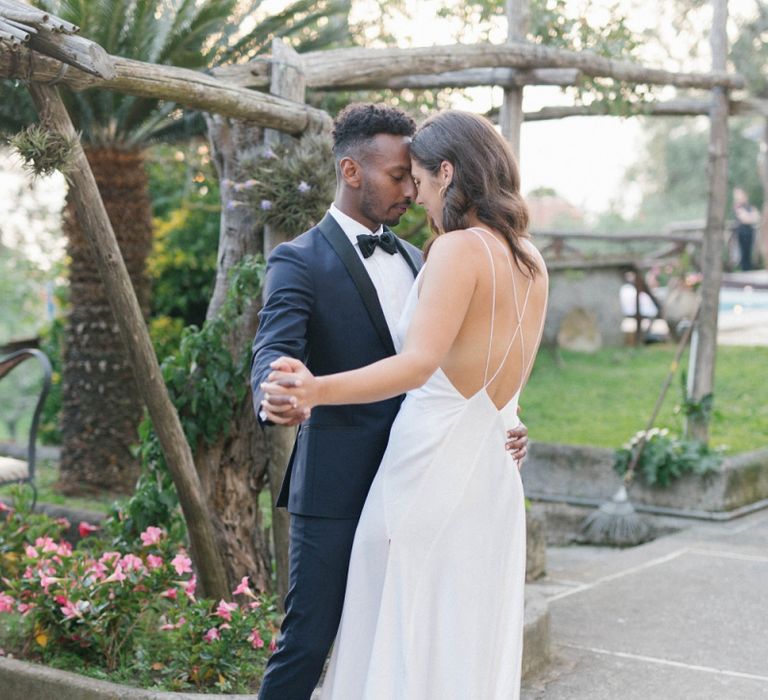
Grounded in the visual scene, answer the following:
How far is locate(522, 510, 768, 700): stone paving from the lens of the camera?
4148mm

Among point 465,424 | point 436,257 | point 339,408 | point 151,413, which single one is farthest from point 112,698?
point 436,257

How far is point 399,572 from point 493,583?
0.82 ft

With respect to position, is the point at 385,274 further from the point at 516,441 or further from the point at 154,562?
the point at 154,562

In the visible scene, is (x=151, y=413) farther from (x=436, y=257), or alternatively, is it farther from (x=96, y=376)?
(x=96, y=376)

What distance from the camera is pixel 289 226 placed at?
4.28 m

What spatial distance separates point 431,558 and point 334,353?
0.54m

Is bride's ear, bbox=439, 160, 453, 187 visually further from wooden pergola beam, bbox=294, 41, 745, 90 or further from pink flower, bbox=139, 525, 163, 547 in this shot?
wooden pergola beam, bbox=294, 41, 745, 90

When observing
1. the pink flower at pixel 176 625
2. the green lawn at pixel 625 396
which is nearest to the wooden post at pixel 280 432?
the pink flower at pixel 176 625

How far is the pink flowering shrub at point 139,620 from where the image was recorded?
12.1ft

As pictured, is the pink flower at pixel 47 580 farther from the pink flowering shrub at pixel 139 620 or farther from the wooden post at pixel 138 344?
the wooden post at pixel 138 344

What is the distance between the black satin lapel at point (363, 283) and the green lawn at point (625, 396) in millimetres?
5284

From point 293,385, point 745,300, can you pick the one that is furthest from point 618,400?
point 745,300

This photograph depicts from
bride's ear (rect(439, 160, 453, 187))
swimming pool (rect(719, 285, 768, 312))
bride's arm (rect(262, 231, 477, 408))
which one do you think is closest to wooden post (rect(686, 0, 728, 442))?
bride's ear (rect(439, 160, 453, 187))

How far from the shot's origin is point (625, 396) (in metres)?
10.7
